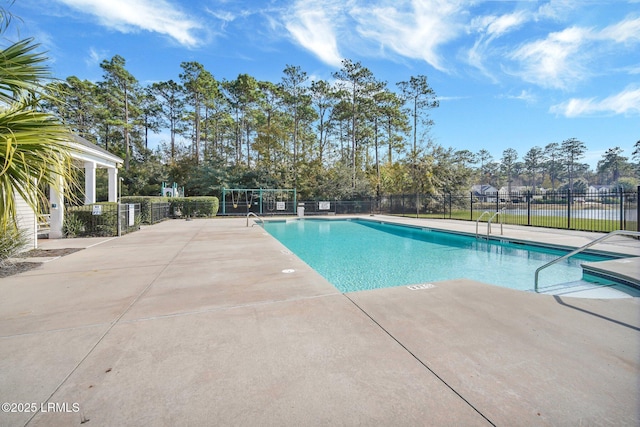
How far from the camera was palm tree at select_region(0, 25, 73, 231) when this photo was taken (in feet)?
6.43

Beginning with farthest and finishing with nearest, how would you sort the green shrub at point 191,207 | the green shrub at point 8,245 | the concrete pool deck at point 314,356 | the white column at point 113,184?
the green shrub at point 191,207, the white column at point 113,184, the green shrub at point 8,245, the concrete pool deck at point 314,356

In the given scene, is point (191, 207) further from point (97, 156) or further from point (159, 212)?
point (97, 156)

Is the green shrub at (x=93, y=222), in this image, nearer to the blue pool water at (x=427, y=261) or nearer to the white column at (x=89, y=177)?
the white column at (x=89, y=177)

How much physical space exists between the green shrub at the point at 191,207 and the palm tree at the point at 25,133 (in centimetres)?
1685

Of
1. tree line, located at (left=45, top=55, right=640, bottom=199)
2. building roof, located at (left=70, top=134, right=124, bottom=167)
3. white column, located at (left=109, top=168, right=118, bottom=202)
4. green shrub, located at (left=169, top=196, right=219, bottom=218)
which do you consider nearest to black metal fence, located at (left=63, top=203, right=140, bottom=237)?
building roof, located at (left=70, top=134, right=124, bottom=167)

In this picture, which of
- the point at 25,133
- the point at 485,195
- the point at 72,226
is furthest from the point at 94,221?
the point at 485,195

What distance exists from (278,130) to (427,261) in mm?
20505

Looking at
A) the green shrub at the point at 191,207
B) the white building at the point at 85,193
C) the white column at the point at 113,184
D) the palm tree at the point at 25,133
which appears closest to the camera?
the palm tree at the point at 25,133

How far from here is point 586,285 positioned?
4.46 m

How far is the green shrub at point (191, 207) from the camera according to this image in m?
18.3

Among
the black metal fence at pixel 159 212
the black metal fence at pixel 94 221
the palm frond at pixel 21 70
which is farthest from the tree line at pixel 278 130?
the palm frond at pixel 21 70

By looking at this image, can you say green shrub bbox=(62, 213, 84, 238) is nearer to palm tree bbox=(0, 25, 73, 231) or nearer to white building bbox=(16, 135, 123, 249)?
white building bbox=(16, 135, 123, 249)

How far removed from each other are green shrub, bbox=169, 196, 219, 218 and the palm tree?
1685cm

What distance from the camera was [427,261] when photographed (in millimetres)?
7301
